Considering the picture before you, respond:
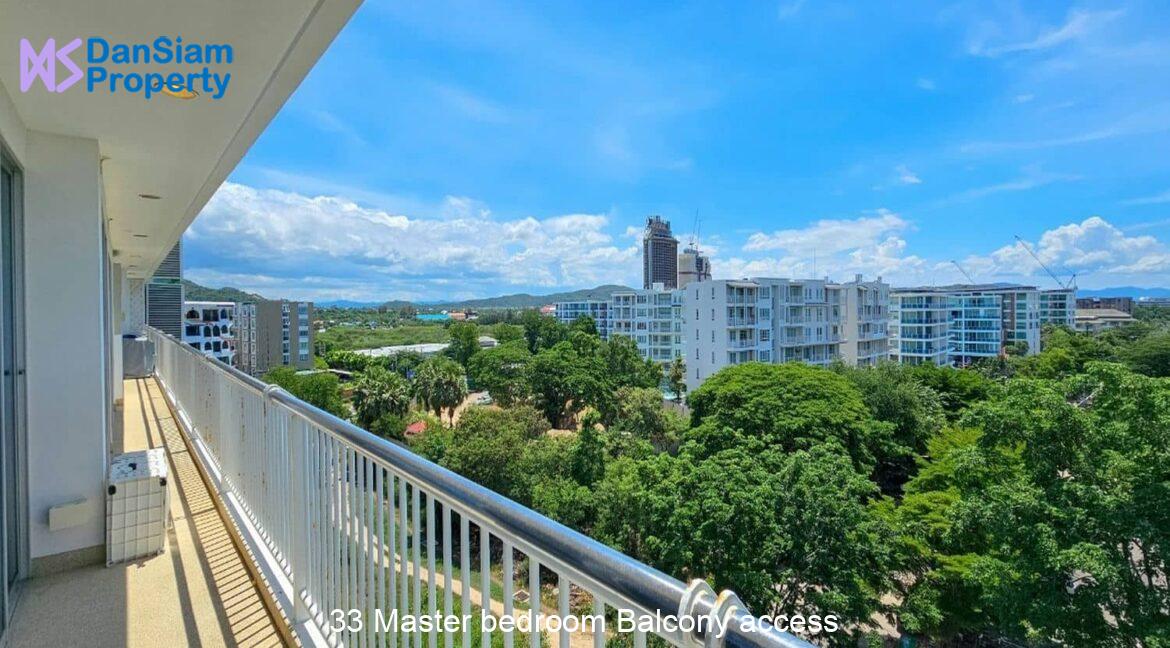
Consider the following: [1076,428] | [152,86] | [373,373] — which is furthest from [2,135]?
[373,373]

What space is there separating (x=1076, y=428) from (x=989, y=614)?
10.8ft

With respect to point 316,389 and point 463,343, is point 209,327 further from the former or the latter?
point 463,343

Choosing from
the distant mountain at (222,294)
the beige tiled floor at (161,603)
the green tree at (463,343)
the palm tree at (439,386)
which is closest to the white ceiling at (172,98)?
the beige tiled floor at (161,603)

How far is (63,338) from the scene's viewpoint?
2.50m

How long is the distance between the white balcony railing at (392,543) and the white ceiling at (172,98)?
48.4 inches

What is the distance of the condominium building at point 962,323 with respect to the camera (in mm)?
38000

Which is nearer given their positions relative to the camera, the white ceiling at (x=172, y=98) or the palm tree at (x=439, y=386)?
the white ceiling at (x=172, y=98)

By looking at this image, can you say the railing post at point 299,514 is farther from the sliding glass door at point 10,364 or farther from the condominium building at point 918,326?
the condominium building at point 918,326

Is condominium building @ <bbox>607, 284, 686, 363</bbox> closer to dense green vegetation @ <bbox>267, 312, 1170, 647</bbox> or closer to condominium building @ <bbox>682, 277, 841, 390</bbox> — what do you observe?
condominium building @ <bbox>682, 277, 841, 390</bbox>

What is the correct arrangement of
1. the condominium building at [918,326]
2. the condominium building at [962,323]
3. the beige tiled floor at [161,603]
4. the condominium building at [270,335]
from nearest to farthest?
1. the beige tiled floor at [161,603]
2. the condominium building at [918,326]
3. the condominium building at [962,323]
4. the condominium building at [270,335]

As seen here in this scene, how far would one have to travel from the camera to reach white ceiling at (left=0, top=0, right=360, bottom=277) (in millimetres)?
1548

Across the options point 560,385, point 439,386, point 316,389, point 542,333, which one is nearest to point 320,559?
point 316,389

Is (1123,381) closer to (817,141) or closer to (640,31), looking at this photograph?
(640,31)

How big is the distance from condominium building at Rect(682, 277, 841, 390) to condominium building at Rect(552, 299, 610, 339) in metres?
20.5
